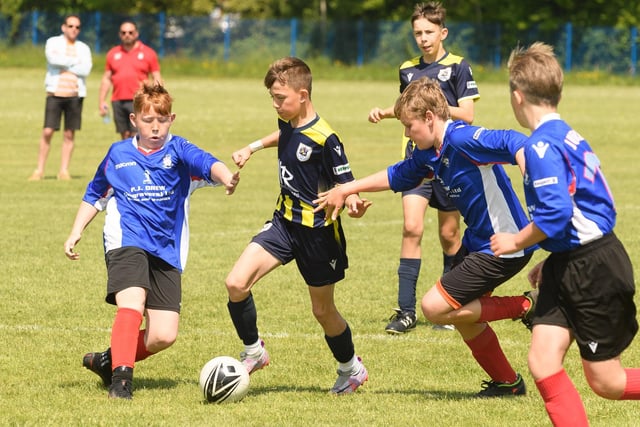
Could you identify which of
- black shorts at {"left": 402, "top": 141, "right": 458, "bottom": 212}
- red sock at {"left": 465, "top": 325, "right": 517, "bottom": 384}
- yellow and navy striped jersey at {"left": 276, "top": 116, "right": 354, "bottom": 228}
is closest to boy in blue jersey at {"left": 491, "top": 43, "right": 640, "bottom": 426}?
red sock at {"left": 465, "top": 325, "right": 517, "bottom": 384}

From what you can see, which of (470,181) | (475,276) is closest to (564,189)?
(470,181)

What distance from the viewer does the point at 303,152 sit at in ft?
21.8

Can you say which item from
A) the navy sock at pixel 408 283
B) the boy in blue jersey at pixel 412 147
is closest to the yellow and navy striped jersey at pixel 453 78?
the boy in blue jersey at pixel 412 147

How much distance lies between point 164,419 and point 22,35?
4622cm

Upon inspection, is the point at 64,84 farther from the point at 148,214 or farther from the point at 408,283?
the point at 148,214

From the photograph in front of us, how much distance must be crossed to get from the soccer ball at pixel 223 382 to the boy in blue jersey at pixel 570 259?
187cm

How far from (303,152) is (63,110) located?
36.7 ft

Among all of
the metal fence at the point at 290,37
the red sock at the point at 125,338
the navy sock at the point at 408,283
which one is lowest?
the metal fence at the point at 290,37

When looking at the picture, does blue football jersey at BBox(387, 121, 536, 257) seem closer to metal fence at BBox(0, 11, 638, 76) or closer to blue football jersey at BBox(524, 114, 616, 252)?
blue football jersey at BBox(524, 114, 616, 252)

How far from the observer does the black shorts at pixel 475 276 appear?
6234 mm

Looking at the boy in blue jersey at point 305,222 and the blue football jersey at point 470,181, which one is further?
the boy in blue jersey at point 305,222

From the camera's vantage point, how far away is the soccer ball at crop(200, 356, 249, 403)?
6.29 meters

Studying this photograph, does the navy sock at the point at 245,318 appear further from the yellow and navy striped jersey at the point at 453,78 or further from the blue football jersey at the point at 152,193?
the yellow and navy striped jersey at the point at 453,78

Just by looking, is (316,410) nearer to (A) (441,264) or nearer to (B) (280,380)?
(B) (280,380)
